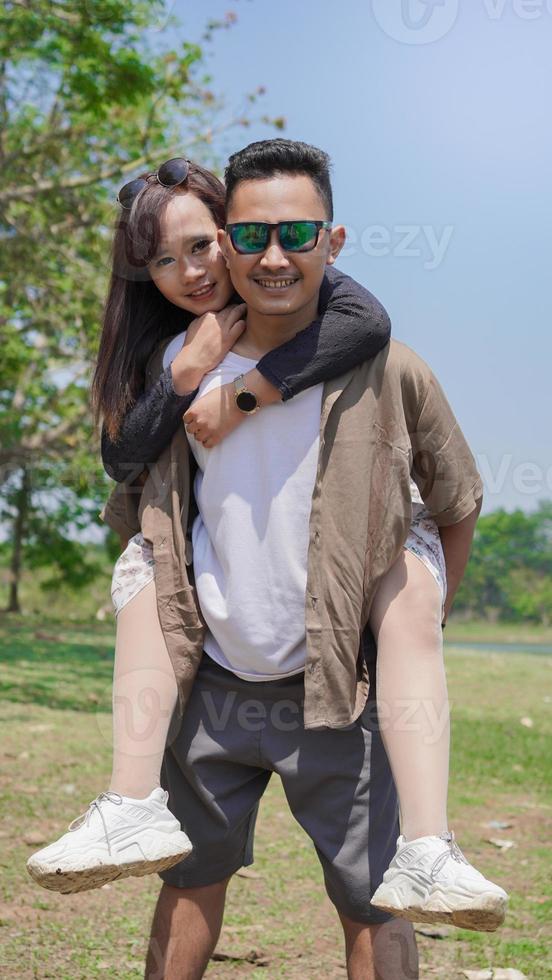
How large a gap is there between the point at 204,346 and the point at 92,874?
43.7 inches

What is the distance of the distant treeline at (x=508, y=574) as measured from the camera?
46.4 ft

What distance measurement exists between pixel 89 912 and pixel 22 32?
24.1 ft

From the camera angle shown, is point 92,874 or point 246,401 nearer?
point 92,874

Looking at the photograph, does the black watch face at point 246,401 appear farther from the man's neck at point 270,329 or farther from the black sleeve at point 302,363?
the man's neck at point 270,329

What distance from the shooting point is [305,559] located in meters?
2.32

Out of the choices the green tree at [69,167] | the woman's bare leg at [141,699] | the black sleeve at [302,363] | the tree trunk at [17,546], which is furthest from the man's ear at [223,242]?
Answer: the tree trunk at [17,546]

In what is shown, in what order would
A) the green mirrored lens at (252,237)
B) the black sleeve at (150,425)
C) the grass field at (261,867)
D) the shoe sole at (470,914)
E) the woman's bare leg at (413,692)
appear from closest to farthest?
the shoe sole at (470,914) → the woman's bare leg at (413,692) → the green mirrored lens at (252,237) → the black sleeve at (150,425) → the grass field at (261,867)

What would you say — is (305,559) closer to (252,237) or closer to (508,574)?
(252,237)

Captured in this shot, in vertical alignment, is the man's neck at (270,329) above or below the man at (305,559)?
above

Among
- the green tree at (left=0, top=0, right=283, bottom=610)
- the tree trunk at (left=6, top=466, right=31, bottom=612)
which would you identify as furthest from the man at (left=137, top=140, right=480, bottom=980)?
the tree trunk at (left=6, top=466, right=31, bottom=612)

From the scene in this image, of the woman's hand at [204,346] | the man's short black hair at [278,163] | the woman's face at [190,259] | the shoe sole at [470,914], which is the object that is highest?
the man's short black hair at [278,163]

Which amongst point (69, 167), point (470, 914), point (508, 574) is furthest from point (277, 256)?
point (508, 574)

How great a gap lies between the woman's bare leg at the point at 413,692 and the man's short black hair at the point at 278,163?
2.71 ft

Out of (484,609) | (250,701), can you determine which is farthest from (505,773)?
(484,609)
